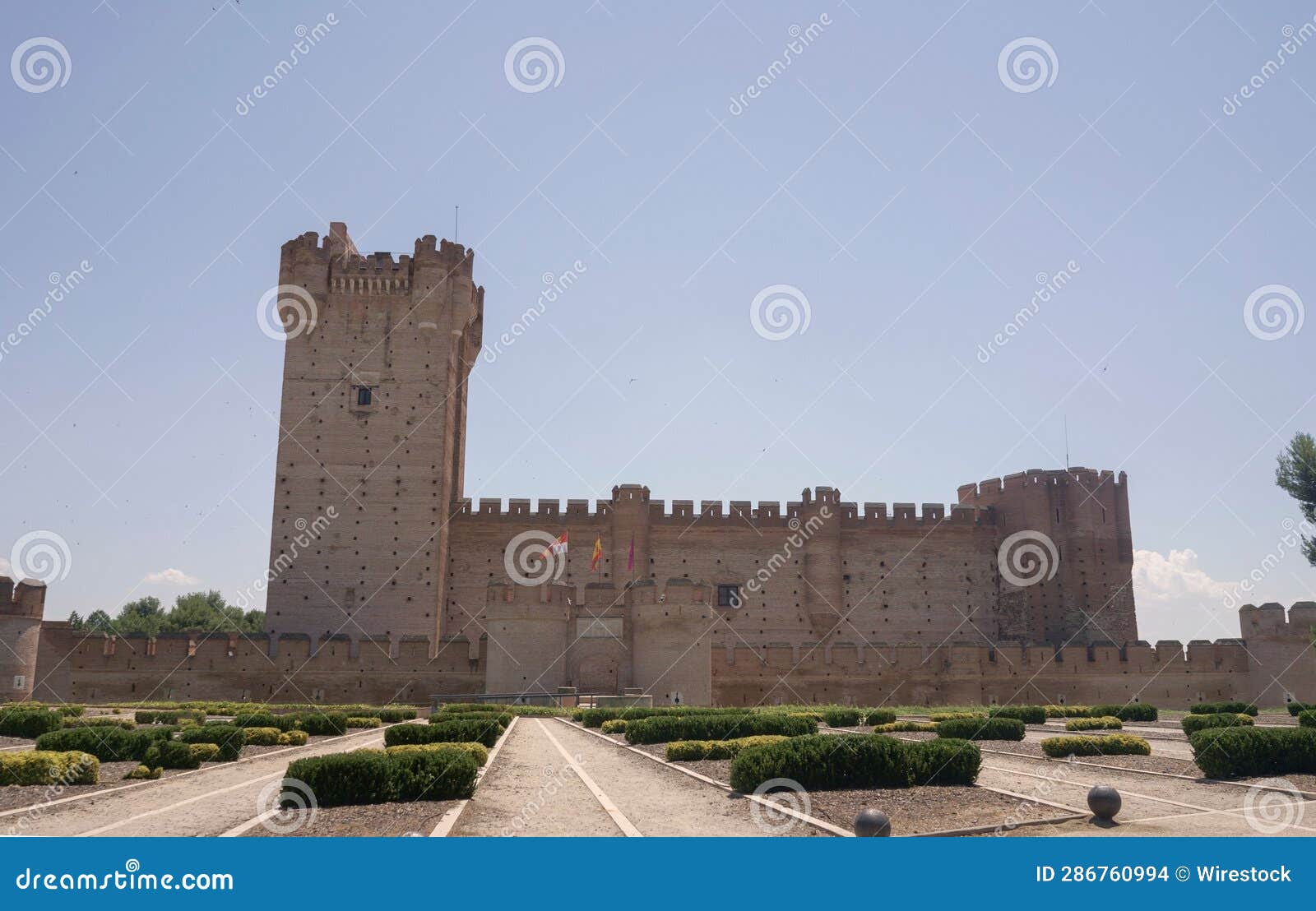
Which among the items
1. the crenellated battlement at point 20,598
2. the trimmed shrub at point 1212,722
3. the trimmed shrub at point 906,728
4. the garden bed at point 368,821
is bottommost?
the trimmed shrub at point 906,728

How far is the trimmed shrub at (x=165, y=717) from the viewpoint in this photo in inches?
877

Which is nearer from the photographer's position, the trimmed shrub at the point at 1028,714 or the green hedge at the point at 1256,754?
the green hedge at the point at 1256,754

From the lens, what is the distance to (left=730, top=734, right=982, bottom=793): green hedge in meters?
10.1

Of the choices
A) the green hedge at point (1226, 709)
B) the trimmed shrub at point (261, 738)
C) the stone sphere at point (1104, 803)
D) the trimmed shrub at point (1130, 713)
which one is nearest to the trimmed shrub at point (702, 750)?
the stone sphere at point (1104, 803)

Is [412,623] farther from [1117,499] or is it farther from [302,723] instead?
[1117,499]

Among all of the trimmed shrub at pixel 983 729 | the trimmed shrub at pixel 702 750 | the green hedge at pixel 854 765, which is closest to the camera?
the green hedge at pixel 854 765

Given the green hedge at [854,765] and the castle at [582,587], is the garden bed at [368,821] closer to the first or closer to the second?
the green hedge at [854,765]

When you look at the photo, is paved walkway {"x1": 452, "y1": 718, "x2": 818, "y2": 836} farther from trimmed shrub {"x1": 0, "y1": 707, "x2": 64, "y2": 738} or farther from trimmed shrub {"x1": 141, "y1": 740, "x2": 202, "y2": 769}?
trimmed shrub {"x1": 0, "y1": 707, "x2": 64, "y2": 738}

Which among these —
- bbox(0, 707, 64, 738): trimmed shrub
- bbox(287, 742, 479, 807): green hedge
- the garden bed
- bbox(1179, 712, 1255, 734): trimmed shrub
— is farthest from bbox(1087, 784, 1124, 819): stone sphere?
bbox(0, 707, 64, 738): trimmed shrub

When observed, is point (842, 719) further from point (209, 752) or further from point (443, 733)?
point (209, 752)

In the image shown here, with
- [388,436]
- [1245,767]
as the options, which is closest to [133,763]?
[1245,767]

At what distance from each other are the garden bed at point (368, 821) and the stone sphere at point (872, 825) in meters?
3.16

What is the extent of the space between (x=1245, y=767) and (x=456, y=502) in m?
31.8

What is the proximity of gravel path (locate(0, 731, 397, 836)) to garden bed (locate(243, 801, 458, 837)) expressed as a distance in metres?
0.63
